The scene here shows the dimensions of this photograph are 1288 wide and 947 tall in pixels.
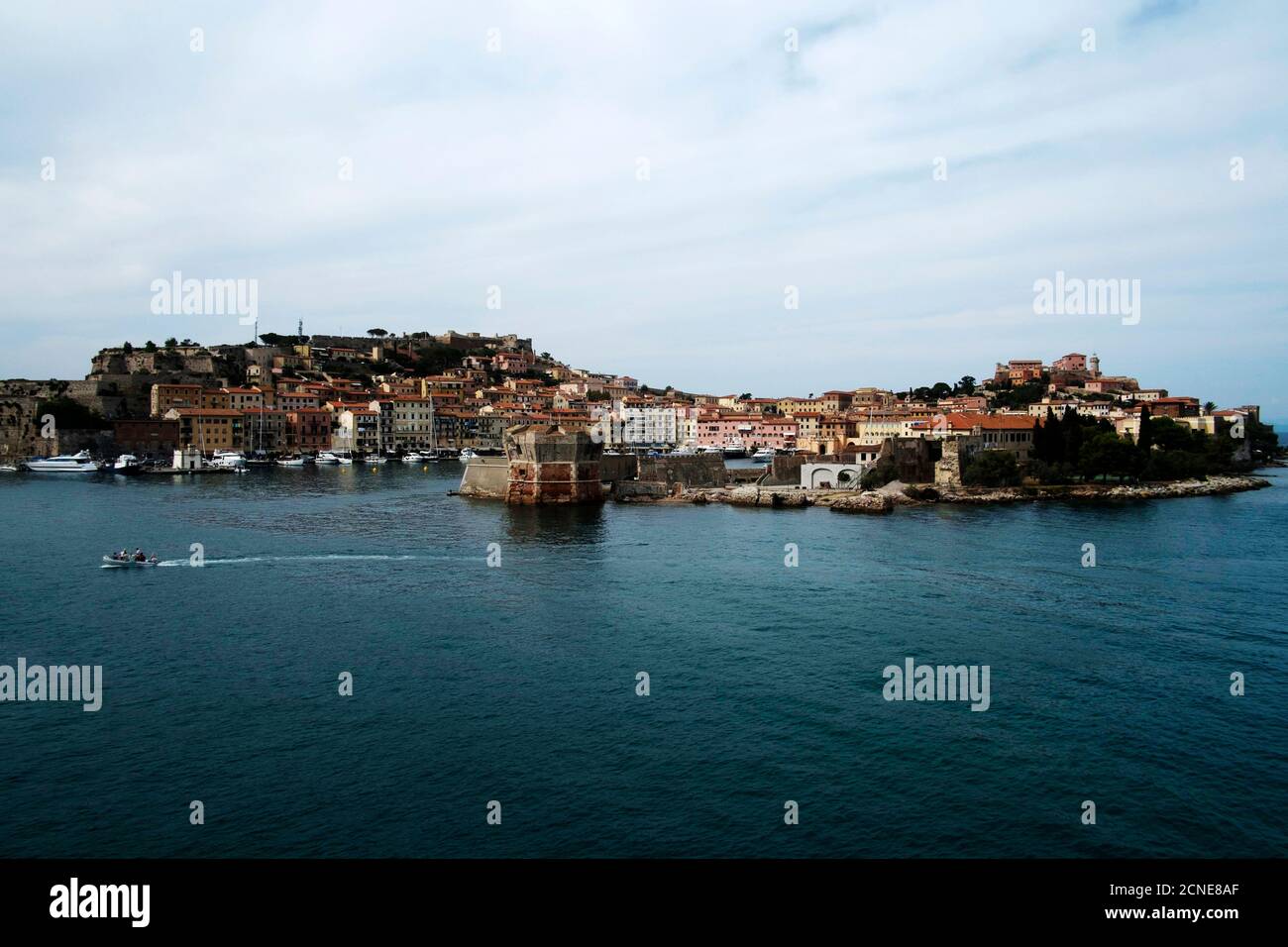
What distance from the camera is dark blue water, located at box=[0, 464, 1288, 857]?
899 cm

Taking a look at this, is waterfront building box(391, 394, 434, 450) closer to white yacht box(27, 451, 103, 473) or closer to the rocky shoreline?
white yacht box(27, 451, 103, 473)

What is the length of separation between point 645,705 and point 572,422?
2570 inches

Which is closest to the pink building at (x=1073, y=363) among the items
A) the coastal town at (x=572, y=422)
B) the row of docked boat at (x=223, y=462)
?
the coastal town at (x=572, y=422)

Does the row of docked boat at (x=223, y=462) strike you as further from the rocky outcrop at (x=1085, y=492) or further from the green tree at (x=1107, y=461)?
the green tree at (x=1107, y=461)

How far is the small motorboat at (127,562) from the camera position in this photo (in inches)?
883

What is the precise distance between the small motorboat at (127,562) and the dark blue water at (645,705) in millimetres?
731

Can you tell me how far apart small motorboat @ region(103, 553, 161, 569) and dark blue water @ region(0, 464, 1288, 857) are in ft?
2.40

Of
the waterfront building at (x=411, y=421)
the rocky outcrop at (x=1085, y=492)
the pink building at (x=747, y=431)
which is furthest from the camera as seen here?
the pink building at (x=747, y=431)

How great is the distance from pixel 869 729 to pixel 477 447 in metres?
67.0

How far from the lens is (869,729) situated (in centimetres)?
1148

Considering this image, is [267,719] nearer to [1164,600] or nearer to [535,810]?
[535,810]

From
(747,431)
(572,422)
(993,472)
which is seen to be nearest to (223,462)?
(572,422)

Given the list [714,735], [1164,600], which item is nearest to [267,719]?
[714,735]

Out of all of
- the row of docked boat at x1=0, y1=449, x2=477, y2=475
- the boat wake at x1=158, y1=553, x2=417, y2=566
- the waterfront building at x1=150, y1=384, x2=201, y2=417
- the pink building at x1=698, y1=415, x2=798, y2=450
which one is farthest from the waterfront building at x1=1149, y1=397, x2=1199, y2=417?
the waterfront building at x1=150, y1=384, x2=201, y2=417
